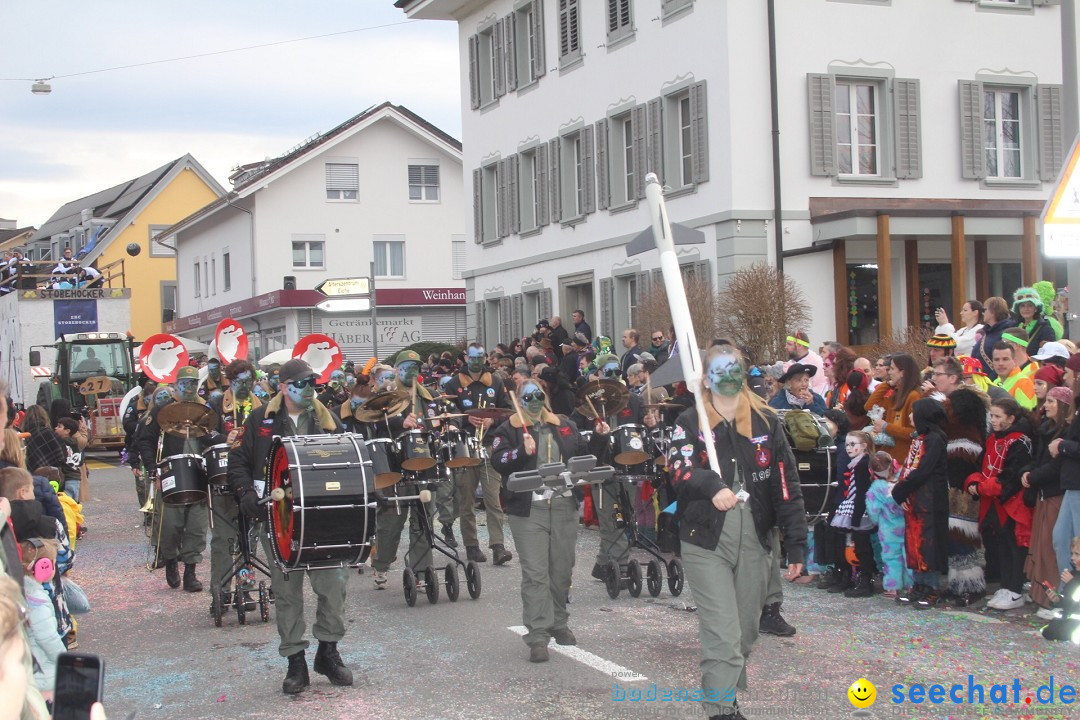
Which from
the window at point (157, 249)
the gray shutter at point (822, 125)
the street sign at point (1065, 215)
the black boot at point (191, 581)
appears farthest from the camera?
the window at point (157, 249)

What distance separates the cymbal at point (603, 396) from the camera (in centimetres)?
1174

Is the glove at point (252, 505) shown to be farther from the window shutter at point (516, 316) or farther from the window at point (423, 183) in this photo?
the window at point (423, 183)

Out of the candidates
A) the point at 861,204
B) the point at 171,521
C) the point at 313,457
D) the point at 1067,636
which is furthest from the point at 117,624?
the point at 861,204

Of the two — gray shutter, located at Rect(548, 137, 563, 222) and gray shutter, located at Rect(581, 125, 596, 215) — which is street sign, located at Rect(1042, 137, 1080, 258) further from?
gray shutter, located at Rect(548, 137, 563, 222)

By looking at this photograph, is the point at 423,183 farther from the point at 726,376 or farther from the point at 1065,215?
the point at 726,376

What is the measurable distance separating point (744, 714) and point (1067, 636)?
9.23 ft

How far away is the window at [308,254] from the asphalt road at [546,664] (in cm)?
3687

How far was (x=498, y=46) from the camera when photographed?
3120 cm

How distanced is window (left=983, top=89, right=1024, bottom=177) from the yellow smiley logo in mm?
18727

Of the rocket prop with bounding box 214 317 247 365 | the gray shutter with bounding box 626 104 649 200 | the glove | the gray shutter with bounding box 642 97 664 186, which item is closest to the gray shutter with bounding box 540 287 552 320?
the gray shutter with bounding box 626 104 649 200

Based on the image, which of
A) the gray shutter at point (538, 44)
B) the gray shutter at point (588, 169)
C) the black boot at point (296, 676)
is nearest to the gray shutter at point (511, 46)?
the gray shutter at point (538, 44)

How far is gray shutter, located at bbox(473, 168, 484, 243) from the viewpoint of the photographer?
3278 cm

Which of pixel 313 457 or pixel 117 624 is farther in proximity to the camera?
pixel 117 624

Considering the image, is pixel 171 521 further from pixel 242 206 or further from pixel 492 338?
pixel 242 206
